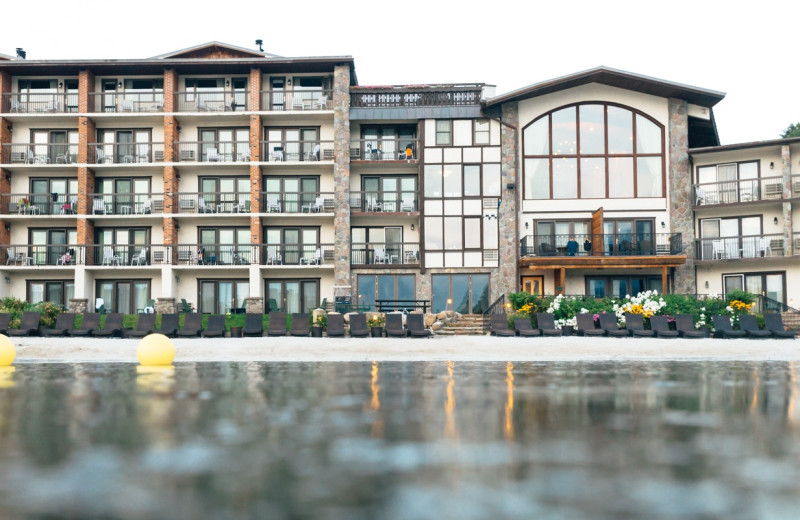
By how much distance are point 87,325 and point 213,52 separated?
18707 millimetres

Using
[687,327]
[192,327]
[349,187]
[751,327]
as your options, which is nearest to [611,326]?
[687,327]

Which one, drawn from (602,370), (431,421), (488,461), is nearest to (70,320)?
(602,370)

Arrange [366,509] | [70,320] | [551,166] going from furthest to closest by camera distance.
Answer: [551,166]
[70,320]
[366,509]

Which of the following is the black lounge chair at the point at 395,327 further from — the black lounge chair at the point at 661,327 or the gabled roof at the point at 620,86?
the gabled roof at the point at 620,86

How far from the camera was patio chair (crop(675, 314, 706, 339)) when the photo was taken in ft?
82.0

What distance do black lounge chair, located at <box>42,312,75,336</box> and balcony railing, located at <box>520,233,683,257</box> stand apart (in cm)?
2145

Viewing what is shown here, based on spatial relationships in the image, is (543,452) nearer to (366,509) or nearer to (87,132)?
(366,509)

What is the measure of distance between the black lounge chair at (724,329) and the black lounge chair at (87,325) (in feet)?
79.3

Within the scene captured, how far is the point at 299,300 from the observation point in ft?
122

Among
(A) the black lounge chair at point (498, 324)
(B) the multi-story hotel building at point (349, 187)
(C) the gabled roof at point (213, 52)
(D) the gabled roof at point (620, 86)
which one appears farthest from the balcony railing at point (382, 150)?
(A) the black lounge chair at point (498, 324)

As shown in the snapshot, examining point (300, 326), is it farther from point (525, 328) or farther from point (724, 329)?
point (724, 329)

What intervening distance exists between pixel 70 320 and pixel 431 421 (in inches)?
897

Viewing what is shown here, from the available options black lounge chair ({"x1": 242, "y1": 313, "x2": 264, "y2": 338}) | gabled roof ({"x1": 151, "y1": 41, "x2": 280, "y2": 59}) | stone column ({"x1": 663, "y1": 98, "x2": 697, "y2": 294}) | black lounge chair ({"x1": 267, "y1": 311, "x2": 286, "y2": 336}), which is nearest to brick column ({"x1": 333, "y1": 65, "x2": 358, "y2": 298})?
gabled roof ({"x1": 151, "y1": 41, "x2": 280, "y2": 59})

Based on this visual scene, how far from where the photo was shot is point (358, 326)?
83.8ft
